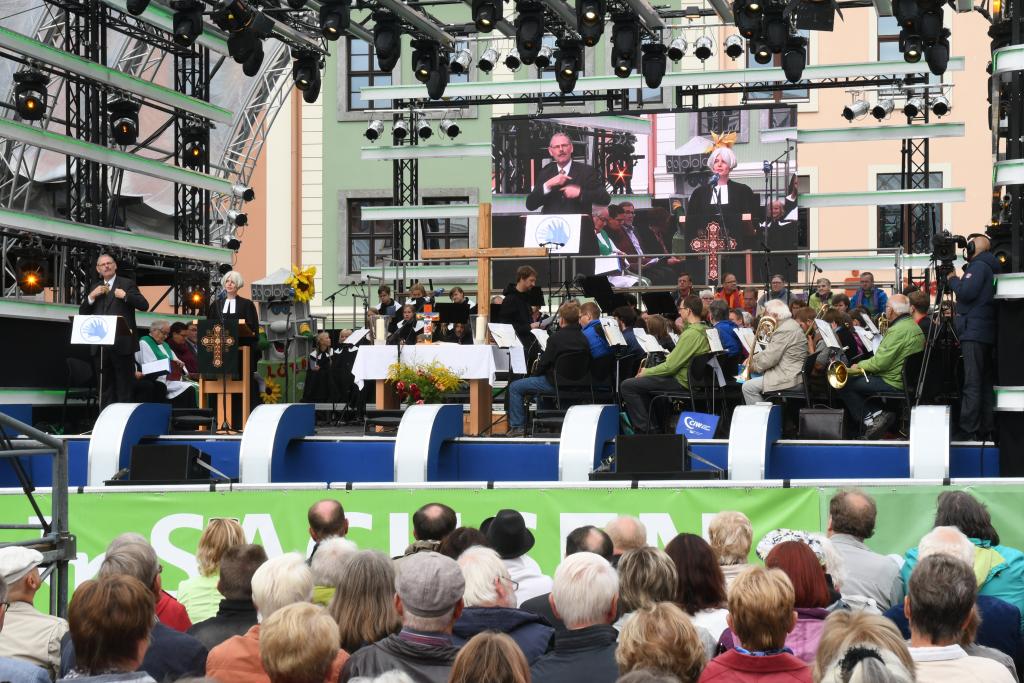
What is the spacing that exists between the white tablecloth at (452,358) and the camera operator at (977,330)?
15.5ft

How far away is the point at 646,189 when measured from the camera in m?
24.4

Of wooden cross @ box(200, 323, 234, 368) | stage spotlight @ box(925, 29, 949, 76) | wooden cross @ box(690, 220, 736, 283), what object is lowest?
wooden cross @ box(200, 323, 234, 368)

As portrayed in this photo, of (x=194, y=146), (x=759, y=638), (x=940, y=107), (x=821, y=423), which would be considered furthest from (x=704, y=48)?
(x=759, y=638)

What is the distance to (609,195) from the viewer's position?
24469 mm

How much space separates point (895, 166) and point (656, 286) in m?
8.64

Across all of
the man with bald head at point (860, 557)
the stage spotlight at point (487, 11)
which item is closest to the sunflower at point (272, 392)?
the stage spotlight at point (487, 11)

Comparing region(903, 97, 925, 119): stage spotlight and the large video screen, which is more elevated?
region(903, 97, 925, 119): stage spotlight

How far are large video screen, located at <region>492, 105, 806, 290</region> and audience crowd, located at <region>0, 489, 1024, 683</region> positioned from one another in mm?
17808

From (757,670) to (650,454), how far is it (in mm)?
5726

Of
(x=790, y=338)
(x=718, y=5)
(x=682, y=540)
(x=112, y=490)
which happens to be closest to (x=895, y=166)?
(x=718, y=5)

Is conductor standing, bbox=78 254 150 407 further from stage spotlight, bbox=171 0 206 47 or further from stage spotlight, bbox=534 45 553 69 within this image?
stage spotlight, bbox=534 45 553 69

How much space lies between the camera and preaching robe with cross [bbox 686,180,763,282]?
23.6 metres

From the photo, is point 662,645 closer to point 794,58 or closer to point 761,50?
point 761,50

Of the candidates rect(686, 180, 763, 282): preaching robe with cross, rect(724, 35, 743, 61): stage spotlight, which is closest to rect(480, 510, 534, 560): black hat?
rect(724, 35, 743, 61): stage spotlight
